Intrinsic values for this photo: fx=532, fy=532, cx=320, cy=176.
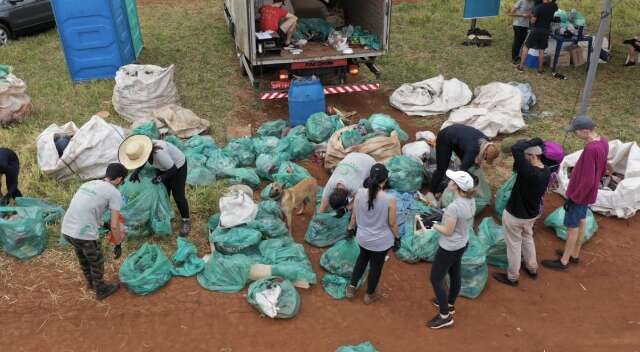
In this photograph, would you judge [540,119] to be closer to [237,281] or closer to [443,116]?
[443,116]

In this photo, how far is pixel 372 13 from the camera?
8891 millimetres

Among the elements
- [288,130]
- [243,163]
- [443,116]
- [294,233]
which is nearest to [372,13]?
[443,116]

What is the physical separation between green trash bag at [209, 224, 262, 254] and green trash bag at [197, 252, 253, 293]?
89 mm

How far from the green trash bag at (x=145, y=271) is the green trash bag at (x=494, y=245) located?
308cm

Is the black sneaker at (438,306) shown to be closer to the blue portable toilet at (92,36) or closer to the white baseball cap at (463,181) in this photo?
the white baseball cap at (463,181)

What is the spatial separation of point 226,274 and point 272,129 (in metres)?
3.17

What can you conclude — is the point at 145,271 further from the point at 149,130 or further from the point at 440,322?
the point at 149,130

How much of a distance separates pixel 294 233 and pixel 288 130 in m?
2.30

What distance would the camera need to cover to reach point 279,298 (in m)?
4.57

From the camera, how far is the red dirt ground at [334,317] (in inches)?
171

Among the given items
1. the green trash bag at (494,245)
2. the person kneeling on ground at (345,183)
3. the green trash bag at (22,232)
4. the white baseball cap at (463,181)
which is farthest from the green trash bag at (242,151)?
the white baseball cap at (463,181)

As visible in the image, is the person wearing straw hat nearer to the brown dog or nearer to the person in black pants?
the brown dog

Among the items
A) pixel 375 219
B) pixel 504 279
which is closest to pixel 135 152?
pixel 375 219

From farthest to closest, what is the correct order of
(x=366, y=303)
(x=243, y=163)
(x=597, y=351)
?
(x=243, y=163), (x=366, y=303), (x=597, y=351)
